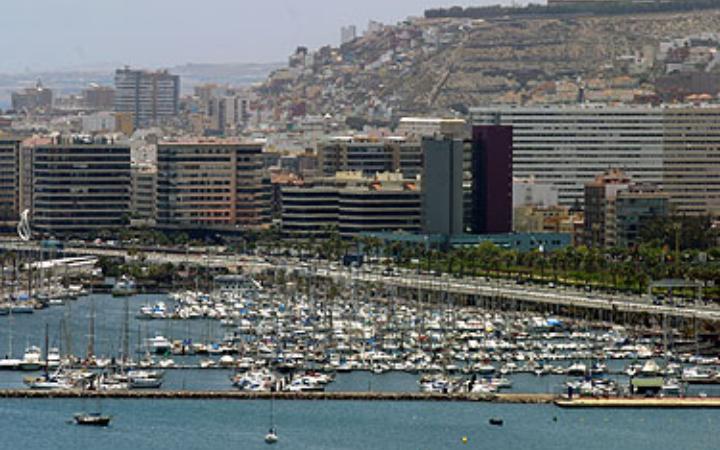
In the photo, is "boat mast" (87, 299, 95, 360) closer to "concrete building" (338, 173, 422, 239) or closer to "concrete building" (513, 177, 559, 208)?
"concrete building" (338, 173, 422, 239)

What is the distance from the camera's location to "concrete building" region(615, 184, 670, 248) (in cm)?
11656

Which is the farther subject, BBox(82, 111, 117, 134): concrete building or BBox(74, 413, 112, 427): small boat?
BBox(82, 111, 117, 134): concrete building

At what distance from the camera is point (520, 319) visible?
93.1m

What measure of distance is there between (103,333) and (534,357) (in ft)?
45.9

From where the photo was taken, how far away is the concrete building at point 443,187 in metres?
117

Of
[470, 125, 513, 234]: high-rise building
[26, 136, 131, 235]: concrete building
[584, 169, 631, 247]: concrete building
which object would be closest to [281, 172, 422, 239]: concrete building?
[470, 125, 513, 234]: high-rise building

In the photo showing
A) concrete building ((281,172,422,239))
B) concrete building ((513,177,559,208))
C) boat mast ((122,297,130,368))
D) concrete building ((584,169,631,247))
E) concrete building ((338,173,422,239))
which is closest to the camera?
boat mast ((122,297,130,368))

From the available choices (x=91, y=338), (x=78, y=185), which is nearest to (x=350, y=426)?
(x=91, y=338)

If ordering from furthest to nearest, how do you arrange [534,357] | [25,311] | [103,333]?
1. [25,311]
2. [103,333]
3. [534,357]

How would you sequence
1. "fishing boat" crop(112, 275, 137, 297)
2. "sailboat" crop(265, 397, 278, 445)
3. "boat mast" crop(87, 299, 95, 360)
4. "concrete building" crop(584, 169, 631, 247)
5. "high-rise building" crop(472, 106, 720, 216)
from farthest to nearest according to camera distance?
"high-rise building" crop(472, 106, 720, 216)
"concrete building" crop(584, 169, 631, 247)
"fishing boat" crop(112, 275, 137, 297)
"boat mast" crop(87, 299, 95, 360)
"sailboat" crop(265, 397, 278, 445)

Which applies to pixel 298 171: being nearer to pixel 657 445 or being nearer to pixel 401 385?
pixel 401 385

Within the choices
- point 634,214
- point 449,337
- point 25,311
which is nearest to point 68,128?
point 634,214

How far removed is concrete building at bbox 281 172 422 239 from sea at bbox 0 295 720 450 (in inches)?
1659

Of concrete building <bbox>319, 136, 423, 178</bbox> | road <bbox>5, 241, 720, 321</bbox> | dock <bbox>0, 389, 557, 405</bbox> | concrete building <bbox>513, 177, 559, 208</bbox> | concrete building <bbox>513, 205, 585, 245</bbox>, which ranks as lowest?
dock <bbox>0, 389, 557, 405</bbox>
